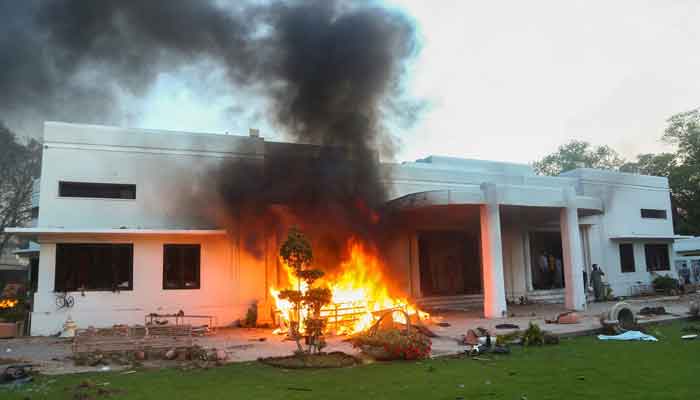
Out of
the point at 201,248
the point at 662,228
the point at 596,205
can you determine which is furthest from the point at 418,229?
the point at 662,228

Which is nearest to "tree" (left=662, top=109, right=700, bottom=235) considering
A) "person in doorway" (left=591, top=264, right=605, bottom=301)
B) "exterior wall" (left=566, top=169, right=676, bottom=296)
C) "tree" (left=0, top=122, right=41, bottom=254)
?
"exterior wall" (left=566, top=169, right=676, bottom=296)

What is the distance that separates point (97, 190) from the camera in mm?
15664

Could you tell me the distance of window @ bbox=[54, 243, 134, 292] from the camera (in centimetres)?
1445

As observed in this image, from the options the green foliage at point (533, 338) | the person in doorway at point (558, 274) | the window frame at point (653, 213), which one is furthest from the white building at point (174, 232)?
the window frame at point (653, 213)

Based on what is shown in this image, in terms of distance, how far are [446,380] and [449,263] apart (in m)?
12.6

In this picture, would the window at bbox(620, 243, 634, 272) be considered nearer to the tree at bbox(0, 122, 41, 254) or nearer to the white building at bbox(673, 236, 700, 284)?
the white building at bbox(673, 236, 700, 284)

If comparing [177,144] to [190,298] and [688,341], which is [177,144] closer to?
[190,298]

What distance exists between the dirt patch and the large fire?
3.07 meters

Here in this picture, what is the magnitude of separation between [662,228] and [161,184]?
2400 cm

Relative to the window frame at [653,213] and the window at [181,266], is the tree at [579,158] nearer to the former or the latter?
the window frame at [653,213]

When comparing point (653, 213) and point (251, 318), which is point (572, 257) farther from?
point (653, 213)

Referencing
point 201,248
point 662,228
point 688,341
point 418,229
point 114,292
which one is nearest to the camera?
point 688,341

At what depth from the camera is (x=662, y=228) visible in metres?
26.3

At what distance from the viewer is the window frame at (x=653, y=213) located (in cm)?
2581
